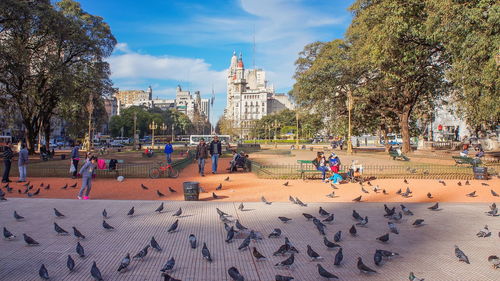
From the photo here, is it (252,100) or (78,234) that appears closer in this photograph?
(78,234)

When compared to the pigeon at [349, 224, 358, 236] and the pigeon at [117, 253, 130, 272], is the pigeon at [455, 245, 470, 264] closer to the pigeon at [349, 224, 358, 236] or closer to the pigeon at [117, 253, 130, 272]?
the pigeon at [349, 224, 358, 236]

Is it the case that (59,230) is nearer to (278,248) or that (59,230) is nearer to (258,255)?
(258,255)

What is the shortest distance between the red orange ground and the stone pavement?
1741mm

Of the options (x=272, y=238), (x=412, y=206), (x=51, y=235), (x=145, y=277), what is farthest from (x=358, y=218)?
(x=51, y=235)

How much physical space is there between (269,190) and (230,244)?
651 cm

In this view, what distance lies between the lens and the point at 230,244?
246 inches

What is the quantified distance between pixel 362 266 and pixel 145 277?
2988mm

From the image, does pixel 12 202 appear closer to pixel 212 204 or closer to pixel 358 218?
pixel 212 204

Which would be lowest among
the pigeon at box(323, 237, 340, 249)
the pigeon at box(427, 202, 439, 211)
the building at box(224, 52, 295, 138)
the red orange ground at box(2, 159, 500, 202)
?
the red orange ground at box(2, 159, 500, 202)

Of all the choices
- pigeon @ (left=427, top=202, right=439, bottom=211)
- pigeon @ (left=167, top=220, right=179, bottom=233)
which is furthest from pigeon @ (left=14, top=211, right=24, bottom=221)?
pigeon @ (left=427, top=202, right=439, bottom=211)

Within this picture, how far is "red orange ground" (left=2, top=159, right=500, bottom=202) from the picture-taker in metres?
11.3

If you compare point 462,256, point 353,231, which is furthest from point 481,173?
point 462,256

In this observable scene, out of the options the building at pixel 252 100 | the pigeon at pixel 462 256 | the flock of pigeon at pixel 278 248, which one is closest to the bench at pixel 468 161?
the flock of pigeon at pixel 278 248

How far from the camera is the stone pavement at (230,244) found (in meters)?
5.04
